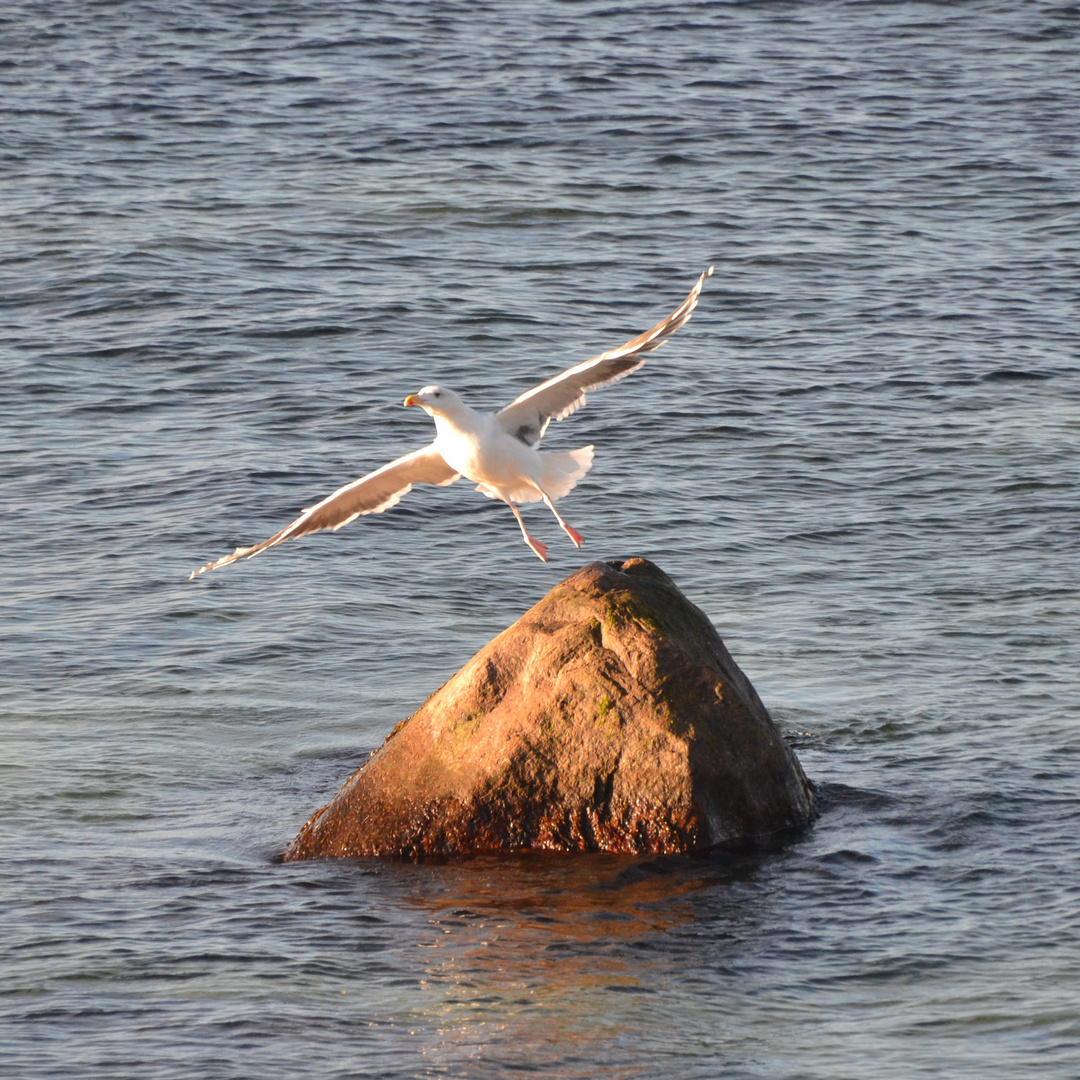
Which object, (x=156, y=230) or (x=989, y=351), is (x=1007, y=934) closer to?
(x=989, y=351)

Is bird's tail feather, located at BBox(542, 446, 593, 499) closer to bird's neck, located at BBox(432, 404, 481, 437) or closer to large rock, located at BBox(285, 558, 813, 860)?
bird's neck, located at BBox(432, 404, 481, 437)

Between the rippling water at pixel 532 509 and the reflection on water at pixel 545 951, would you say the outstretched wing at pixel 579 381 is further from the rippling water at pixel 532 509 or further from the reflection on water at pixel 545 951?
the reflection on water at pixel 545 951

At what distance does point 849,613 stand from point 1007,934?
→ 4955mm

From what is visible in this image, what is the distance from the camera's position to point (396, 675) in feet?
39.1

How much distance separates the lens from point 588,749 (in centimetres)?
870

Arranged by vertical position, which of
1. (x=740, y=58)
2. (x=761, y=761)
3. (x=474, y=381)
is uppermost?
(x=740, y=58)

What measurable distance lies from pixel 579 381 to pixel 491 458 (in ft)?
2.32

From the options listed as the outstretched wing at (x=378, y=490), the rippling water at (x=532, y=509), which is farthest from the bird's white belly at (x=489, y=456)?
the rippling water at (x=532, y=509)

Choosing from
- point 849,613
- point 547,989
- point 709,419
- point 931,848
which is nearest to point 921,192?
point 709,419

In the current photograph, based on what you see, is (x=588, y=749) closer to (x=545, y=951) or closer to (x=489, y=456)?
(x=545, y=951)

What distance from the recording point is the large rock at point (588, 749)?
28.4ft

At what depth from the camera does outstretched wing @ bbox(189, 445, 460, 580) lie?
10.0m

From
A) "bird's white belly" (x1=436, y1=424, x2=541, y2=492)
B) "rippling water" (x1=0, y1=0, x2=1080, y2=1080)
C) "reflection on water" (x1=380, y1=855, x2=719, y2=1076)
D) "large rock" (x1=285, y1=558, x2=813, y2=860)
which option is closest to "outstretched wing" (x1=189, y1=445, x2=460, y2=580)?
"bird's white belly" (x1=436, y1=424, x2=541, y2=492)

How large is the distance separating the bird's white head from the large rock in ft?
4.28
